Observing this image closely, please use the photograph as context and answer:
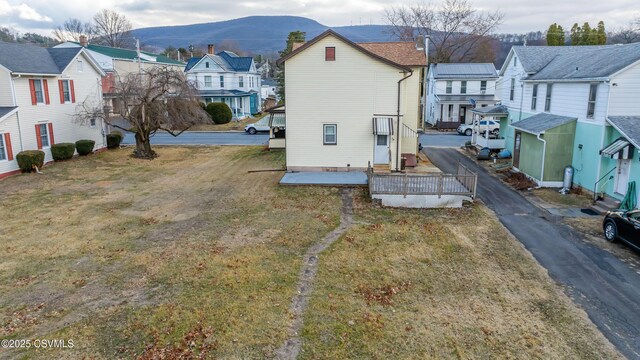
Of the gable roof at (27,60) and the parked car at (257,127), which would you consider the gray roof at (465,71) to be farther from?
the gable roof at (27,60)

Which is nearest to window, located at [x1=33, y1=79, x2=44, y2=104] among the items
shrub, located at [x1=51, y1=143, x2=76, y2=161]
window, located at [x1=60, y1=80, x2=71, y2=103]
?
window, located at [x1=60, y1=80, x2=71, y2=103]

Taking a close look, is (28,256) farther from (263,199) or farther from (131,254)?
(263,199)

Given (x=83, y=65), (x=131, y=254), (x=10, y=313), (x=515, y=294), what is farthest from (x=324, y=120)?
(x=83, y=65)

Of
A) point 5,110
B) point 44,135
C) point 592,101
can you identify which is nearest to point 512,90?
point 592,101

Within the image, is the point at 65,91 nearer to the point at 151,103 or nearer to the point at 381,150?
the point at 151,103

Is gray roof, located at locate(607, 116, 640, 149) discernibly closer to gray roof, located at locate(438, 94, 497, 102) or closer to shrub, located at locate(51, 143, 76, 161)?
gray roof, located at locate(438, 94, 497, 102)

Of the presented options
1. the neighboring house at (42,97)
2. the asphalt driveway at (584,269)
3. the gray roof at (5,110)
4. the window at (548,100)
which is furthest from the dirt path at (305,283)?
the neighboring house at (42,97)

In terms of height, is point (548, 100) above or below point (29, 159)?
above
